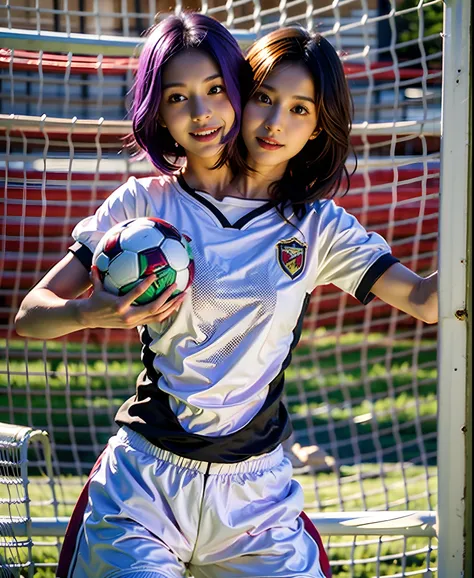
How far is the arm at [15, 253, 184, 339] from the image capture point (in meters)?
1.97

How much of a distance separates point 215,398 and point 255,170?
57 cm

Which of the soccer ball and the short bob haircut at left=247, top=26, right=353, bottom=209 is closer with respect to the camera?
the soccer ball

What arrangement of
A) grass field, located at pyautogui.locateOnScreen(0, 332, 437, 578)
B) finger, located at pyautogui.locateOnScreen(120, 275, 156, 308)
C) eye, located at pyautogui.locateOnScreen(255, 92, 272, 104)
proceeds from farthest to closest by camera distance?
grass field, located at pyautogui.locateOnScreen(0, 332, 437, 578), eye, located at pyautogui.locateOnScreen(255, 92, 272, 104), finger, located at pyautogui.locateOnScreen(120, 275, 156, 308)

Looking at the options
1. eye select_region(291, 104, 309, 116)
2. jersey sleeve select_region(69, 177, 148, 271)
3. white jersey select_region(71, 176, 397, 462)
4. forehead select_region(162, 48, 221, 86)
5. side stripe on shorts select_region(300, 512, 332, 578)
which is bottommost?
side stripe on shorts select_region(300, 512, 332, 578)

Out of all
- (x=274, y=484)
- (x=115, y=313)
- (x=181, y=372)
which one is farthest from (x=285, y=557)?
(x=115, y=313)

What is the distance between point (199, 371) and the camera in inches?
83.1

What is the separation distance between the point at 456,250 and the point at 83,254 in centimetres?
89

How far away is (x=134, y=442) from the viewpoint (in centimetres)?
216

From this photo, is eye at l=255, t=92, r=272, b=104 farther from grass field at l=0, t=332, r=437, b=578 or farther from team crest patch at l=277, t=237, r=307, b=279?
grass field at l=0, t=332, r=437, b=578

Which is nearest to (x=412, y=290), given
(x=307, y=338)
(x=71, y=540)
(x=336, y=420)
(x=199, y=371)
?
(x=199, y=371)

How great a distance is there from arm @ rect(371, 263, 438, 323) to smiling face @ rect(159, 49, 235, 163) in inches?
20.9

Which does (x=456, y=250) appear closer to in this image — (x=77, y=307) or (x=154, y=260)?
(x=154, y=260)

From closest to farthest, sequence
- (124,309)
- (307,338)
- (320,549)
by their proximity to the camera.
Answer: (124,309)
(320,549)
(307,338)

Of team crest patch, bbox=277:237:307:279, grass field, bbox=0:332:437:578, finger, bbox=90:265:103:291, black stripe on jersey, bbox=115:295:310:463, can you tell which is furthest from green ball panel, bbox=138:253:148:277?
grass field, bbox=0:332:437:578
